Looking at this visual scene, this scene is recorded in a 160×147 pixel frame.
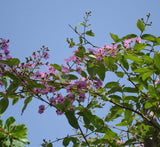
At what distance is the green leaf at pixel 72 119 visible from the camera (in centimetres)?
176

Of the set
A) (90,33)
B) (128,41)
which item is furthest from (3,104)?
(128,41)

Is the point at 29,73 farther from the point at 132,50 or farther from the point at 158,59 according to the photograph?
the point at 158,59

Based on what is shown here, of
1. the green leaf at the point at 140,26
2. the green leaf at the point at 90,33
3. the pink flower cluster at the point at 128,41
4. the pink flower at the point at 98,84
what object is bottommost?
the pink flower at the point at 98,84

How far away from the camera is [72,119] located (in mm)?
1789

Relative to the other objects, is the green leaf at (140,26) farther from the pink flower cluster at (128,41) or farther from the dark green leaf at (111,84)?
the dark green leaf at (111,84)

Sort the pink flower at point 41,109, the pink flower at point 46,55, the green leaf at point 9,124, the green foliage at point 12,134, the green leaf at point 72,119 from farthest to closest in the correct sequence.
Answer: the pink flower at point 46,55 < the pink flower at point 41,109 < the green leaf at point 9,124 < the green foliage at point 12,134 < the green leaf at point 72,119

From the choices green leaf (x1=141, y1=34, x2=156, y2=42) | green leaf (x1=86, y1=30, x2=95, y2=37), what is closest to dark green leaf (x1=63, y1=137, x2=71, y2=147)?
green leaf (x1=86, y1=30, x2=95, y2=37)

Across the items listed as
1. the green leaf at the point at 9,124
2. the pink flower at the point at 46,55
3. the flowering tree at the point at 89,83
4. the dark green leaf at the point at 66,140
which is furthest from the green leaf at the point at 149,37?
the green leaf at the point at 9,124

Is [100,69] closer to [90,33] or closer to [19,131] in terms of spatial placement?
[90,33]

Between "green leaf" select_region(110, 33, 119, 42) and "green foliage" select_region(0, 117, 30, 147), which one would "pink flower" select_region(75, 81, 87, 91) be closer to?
"green leaf" select_region(110, 33, 119, 42)

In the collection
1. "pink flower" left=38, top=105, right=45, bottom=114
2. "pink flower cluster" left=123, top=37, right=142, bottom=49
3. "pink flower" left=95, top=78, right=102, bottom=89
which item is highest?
"pink flower cluster" left=123, top=37, right=142, bottom=49

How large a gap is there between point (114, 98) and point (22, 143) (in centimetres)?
104

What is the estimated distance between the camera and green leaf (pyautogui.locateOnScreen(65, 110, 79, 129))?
1.76m

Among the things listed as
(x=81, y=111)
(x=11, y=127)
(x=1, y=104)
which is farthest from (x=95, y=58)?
(x=11, y=127)
